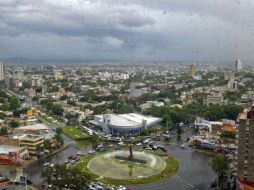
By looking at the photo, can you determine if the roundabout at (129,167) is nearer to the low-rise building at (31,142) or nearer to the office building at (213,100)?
the low-rise building at (31,142)

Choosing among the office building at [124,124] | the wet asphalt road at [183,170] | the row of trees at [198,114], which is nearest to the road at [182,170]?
the wet asphalt road at [183,170]

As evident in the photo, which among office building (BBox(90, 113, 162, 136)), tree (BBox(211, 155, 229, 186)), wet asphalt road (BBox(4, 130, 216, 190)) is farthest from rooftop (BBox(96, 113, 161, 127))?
tree (BBox(211, 155, 229, 186))

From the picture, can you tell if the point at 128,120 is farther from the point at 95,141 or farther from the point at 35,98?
the point at 35,98

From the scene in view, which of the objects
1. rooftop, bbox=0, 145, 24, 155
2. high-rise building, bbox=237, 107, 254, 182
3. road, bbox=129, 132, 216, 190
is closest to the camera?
high-rise building, bbox=237, 107, 254, 182

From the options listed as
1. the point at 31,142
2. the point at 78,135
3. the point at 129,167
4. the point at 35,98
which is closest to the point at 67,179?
the point at 129,167

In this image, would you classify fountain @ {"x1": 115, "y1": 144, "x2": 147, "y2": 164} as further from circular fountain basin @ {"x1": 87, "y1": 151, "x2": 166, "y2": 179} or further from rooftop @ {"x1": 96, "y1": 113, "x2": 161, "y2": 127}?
rooftop @ {"x1": 96, "y1": 113, "x2": 161, "y2": 127}

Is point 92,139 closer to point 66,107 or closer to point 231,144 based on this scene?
point 231,144

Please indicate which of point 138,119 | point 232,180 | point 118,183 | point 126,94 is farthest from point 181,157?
point 126,94
